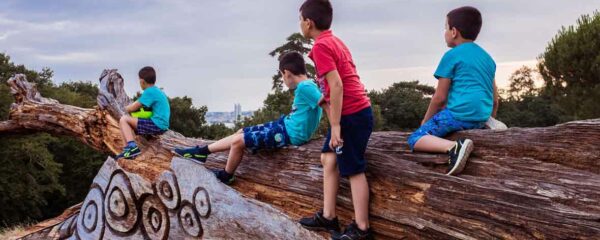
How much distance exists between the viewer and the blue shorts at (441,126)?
4.90 m

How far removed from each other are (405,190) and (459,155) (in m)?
0.49

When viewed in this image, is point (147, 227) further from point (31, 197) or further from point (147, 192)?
point (31, 197)

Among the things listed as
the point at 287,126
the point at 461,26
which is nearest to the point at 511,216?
the point at 461,26

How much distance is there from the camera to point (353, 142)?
457 cm

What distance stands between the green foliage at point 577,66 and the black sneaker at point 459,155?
2062 cm

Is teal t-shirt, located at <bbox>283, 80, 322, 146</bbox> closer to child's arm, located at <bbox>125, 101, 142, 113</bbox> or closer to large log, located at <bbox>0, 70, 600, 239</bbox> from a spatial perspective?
large log, located at <bbox>0, 70, 600, 239</bbox>

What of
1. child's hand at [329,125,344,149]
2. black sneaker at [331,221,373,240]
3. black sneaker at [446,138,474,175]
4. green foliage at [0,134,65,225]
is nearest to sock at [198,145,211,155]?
black sneaker at [331,221,373,240]

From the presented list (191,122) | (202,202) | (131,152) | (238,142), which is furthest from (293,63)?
(191,122)

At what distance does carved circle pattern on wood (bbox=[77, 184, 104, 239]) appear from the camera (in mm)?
7090

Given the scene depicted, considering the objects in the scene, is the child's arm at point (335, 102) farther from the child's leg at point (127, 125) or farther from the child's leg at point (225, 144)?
the child's leg at point (127, 125)

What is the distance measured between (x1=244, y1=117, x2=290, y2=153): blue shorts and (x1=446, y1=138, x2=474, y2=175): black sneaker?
5.36ft

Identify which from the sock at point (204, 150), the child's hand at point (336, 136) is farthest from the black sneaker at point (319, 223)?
the sock at point (204, 150)

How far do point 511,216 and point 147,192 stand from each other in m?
3.97

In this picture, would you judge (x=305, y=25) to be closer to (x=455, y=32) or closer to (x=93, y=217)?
(x=455, y=32)
